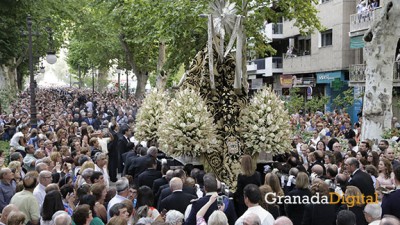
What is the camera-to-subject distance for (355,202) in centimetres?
780

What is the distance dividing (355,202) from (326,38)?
101 feet

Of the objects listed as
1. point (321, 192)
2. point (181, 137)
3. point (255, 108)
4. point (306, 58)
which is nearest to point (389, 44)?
point (255, 108)

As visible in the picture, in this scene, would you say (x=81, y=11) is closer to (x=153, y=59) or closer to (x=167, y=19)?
(x=167, y=19)

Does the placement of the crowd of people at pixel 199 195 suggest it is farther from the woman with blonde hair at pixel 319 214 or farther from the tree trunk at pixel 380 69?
the tree trunk at pixel 380 69

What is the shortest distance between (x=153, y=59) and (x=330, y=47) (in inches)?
691

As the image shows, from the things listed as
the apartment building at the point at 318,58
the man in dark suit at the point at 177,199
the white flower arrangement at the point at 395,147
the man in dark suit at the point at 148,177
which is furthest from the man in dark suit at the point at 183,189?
the apartment building at the point at 318,58

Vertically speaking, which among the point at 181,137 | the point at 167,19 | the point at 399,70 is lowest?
the point at 181,137

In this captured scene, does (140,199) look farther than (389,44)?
No

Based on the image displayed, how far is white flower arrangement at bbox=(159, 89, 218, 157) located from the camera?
10.9 metres

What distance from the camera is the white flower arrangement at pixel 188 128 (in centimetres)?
1093

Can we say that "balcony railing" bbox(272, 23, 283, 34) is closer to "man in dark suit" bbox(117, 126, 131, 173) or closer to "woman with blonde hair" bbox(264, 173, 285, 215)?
"man in dark suit" bbox(117, 126, 131, 173)

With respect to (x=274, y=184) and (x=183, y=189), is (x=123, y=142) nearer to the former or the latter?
(x=183, y=189)

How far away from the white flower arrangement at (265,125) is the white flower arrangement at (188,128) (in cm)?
69

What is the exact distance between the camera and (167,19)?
2481 centimetres
